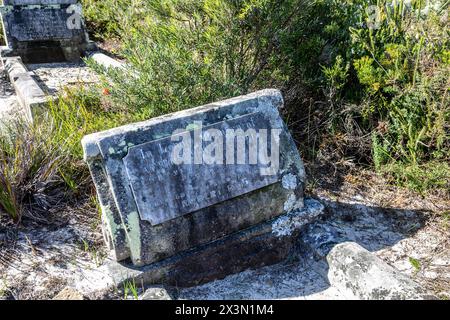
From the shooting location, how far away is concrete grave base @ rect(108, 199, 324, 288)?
2.59 meters

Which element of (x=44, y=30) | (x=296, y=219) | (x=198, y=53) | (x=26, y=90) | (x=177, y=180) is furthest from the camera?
(x=44, y=30)

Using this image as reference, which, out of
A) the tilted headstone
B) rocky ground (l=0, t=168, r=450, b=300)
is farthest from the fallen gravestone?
the tilted headstone

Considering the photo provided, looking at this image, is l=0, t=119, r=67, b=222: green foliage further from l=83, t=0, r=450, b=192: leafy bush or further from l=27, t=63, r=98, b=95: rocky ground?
l=27, t=63, r=98, b=95: rocky ground

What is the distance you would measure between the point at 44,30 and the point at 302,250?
6.57 meters

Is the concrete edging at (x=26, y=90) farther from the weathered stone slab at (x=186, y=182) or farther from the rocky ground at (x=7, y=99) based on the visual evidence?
the weathered stone slab at (x=186, y=182)

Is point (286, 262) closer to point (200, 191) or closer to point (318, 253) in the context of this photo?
point (318, 253)

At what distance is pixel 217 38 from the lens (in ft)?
12.7

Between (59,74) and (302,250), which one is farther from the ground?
(59,74)

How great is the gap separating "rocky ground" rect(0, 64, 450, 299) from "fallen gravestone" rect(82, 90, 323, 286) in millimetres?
145

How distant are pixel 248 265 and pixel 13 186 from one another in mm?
1786

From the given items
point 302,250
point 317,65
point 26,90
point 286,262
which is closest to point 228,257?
point 286,262

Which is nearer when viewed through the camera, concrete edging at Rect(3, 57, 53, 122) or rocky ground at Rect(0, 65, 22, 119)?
concrete edging at Rect(3, 57, 53, 122)

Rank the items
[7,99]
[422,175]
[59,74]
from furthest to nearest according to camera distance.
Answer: [59,74], [7,99], [422,175]

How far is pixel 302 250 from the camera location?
3.03 meters
